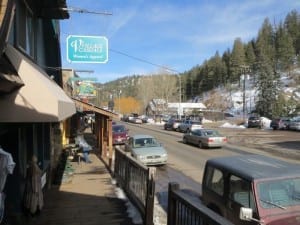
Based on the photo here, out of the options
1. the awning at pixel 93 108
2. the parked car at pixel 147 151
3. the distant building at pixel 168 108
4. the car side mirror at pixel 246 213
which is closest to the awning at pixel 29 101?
the car side mirror at pixel 246 213

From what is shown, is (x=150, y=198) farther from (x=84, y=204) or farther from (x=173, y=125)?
(x=173, y=125)

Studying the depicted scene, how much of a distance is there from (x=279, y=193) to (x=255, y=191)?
1.33 feet

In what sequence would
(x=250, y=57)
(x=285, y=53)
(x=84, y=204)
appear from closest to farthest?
(x=84, y=204) < (x=285, y=53) < (x=250, y=57)

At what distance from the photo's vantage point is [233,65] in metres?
156

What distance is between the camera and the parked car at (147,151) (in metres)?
21.2

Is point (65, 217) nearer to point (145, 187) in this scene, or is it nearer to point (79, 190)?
point (145, 187)

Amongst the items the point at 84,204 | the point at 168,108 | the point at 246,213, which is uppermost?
the point at 168,108

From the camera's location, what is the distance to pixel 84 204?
1162 centimetres

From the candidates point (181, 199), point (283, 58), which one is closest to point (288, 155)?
point (181, 199)

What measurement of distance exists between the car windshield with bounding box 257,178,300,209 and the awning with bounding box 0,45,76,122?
3.64 metres

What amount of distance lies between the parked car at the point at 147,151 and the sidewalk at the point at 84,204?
4.45m

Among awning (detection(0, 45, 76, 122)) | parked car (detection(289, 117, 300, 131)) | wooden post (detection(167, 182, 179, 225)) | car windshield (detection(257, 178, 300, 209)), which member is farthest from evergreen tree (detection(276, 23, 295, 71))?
awning (detection(0, 45, 76, 122))

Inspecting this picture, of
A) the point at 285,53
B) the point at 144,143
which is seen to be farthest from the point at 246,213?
the point at 285,53

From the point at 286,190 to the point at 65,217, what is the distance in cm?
533
